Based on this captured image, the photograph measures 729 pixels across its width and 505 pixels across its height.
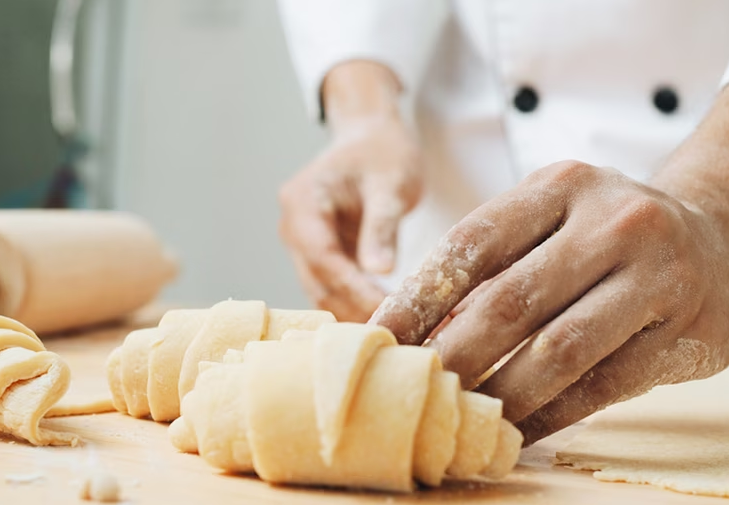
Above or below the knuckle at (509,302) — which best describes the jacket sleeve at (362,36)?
above

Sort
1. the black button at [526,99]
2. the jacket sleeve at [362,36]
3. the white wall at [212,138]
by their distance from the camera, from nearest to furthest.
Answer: the black button at [526,99] → the jacket sleeve at [362,36] → the white wall at [212,138]

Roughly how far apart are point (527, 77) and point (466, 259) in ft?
4.29

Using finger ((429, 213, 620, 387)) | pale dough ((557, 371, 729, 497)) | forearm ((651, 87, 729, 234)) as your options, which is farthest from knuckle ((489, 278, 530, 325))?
forearm ((651, 87, 729, 234))

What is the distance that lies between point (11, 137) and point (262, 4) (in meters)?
1.35

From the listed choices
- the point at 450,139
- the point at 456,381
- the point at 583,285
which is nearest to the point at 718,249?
the point at 583,285

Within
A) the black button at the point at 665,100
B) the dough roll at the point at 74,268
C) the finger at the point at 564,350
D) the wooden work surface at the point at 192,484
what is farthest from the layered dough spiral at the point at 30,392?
the black button at the point at 665,100

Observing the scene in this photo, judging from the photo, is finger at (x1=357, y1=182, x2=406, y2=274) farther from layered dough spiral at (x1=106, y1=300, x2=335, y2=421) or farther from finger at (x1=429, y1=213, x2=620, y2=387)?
finger at (x1=429, y1=213, x2=620, y2=387)

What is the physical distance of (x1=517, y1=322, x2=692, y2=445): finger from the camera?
102 centimetres

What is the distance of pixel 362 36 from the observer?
98.0 inches

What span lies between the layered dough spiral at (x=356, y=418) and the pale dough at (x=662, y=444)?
21cm

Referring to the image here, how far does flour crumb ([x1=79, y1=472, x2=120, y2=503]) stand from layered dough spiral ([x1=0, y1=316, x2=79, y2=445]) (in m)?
0.22

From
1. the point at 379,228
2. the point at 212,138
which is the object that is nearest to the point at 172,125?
the point at 212,138

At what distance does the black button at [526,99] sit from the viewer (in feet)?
7.16

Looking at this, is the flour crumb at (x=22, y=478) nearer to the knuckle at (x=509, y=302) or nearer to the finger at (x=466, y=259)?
the finger at (x=466, y=259)
